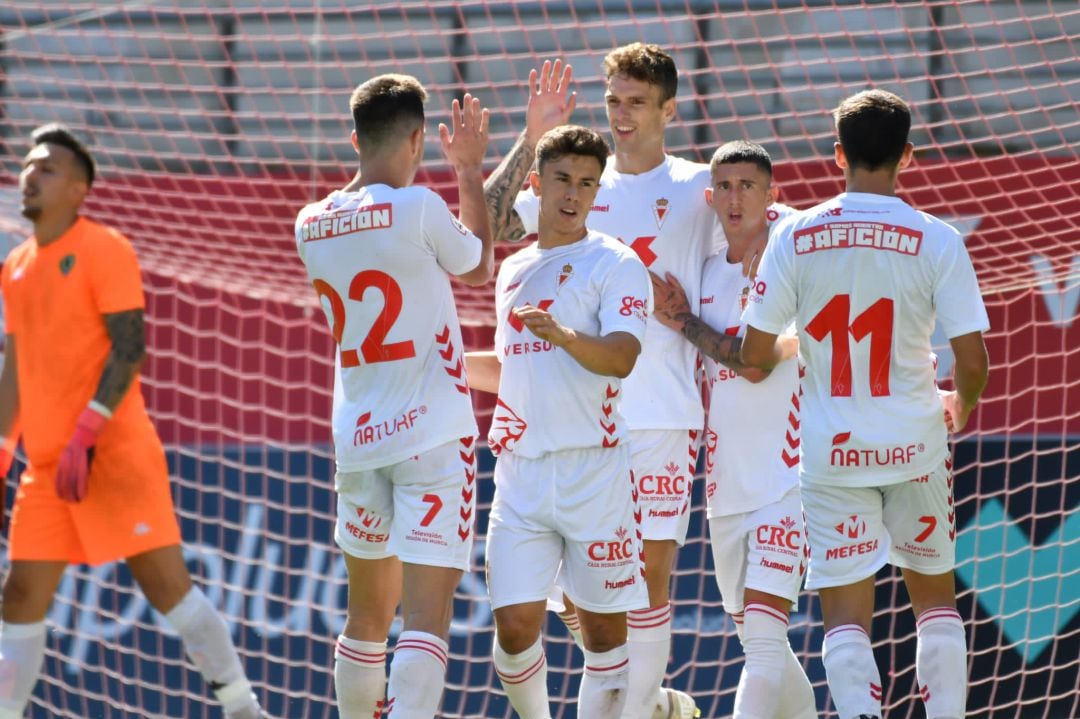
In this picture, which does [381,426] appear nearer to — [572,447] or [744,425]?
[572,447]

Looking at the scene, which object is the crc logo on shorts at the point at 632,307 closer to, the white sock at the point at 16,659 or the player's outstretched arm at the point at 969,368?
the player's outstretched arm at the point at 969,368

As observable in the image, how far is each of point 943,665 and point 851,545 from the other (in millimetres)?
417

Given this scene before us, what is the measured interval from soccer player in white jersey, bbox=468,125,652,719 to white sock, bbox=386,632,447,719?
0.90 feet

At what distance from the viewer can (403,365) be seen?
4305 millimetres

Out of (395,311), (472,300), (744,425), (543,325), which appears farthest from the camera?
(472,300)

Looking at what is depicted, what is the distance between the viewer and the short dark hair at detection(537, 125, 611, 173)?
14.3ft

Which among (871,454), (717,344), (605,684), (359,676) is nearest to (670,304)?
(717,344)

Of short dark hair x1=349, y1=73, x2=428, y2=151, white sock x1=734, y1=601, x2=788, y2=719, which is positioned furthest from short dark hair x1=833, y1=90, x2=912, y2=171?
white sock x1=734, y1=601, x2=788, y2=719

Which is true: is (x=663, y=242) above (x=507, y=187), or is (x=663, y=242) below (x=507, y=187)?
below

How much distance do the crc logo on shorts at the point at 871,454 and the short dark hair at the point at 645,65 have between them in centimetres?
149

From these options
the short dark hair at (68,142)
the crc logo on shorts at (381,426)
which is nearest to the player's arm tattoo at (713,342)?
the crc logo on shorts at (381,426)

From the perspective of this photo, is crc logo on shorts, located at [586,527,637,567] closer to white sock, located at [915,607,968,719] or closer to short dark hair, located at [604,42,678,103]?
white sock, located at [915,607,968,719]

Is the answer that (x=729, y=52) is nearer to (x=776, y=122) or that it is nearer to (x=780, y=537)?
(x=776, y=122)

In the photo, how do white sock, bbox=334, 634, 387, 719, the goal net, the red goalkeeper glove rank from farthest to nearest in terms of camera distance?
1. the goal net
2. the red goalkeeper glove
3. white sock, bbox=334, 634, 387, 719
